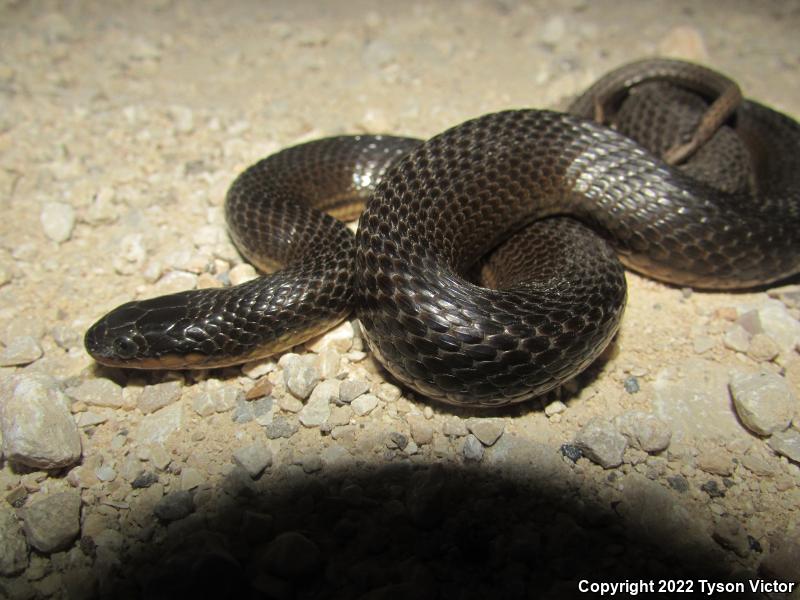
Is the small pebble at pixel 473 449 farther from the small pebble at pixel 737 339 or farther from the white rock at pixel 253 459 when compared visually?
the small pebble at pixel 737 339

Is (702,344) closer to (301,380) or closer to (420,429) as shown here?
(420,429)

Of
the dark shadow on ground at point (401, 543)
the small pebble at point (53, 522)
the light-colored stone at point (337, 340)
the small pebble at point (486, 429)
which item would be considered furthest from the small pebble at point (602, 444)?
the small pebble at point (53, 522)

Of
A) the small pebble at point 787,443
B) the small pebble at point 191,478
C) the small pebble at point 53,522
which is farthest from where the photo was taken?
the small pebble at point 787,443

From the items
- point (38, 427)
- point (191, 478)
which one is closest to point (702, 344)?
point (191, 478)

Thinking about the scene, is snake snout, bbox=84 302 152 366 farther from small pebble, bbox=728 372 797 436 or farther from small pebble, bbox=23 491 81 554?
small pebble, bbox=728 372 797 436

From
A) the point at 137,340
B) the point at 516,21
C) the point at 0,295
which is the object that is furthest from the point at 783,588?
the point at 516,21

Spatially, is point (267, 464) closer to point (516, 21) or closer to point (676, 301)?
point (676, 301)

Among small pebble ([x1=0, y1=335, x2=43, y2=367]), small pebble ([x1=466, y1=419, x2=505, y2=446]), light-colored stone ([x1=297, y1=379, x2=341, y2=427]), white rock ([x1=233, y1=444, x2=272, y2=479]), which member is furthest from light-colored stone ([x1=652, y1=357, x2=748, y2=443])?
small pebble ([x1=0, y1=335, x2=43, y2=367])
